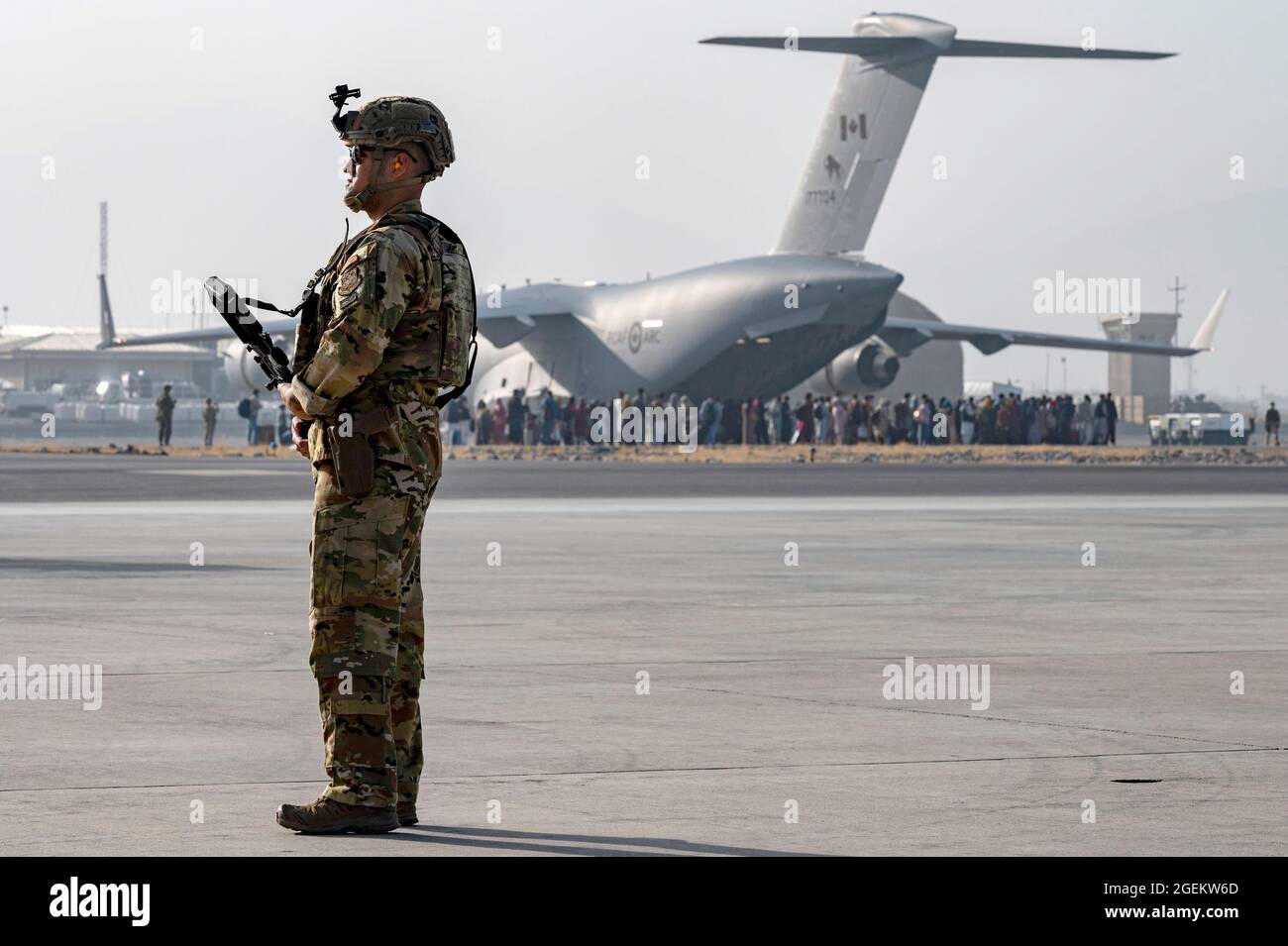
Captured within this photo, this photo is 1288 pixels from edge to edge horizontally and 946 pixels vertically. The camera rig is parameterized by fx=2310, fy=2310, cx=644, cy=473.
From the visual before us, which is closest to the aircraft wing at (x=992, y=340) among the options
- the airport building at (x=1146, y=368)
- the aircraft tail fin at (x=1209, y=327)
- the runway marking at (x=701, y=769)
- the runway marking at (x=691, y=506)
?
the aircraft tail fin at (x=1209, y=327)

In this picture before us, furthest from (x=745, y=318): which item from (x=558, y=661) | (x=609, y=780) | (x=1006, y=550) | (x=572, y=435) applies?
(x=609, y=780)

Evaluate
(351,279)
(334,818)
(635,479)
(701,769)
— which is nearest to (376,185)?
(351,279)

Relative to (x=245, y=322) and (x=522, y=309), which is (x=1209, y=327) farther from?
(x=245, y=322)

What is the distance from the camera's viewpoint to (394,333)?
7660 mm

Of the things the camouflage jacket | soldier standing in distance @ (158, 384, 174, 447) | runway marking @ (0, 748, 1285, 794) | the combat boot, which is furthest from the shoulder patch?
soldier standing in distance @ (158, 384, 174, 447)

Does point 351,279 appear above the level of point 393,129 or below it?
below

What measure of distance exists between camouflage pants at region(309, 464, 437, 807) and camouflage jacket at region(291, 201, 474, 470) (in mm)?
151

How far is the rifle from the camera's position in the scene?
760 cm

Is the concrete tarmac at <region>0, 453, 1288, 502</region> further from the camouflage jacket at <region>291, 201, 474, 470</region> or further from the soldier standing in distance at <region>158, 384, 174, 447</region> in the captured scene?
the camouflage jacket at <region>291, 201, 474, 470</region>

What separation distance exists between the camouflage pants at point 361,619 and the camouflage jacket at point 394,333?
151mm

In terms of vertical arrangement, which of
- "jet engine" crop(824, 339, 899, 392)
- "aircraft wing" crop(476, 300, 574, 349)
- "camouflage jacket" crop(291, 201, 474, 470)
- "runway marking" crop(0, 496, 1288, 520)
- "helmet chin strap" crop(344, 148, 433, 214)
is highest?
"aircraft wing" crop(476, 300, 574, 349)

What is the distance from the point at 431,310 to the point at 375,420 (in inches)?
16.9
